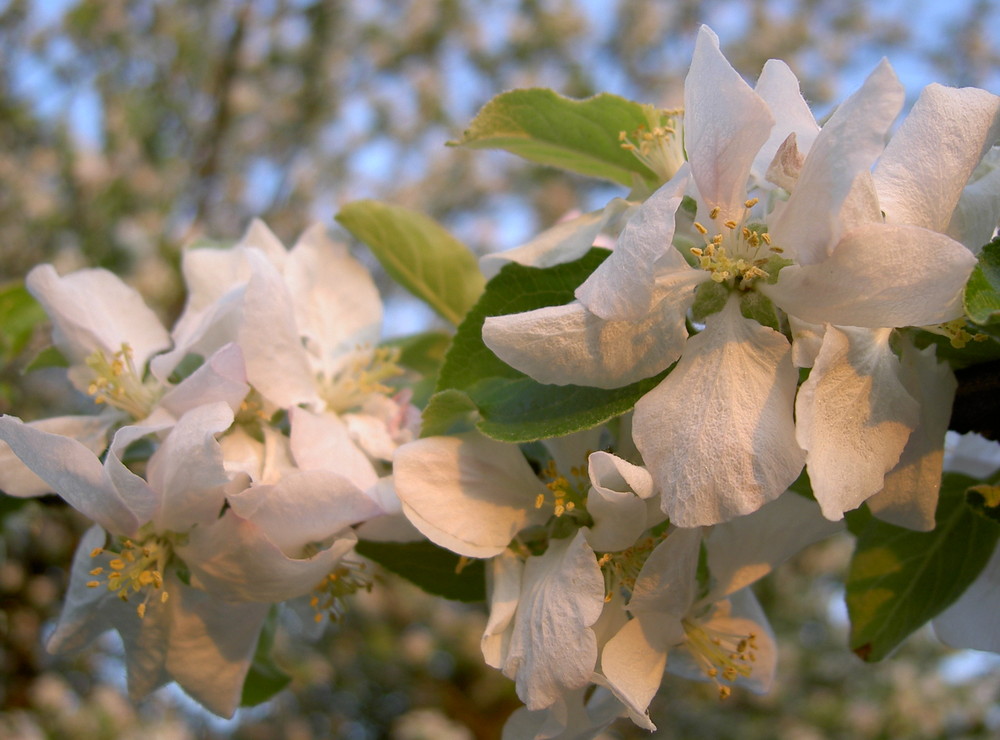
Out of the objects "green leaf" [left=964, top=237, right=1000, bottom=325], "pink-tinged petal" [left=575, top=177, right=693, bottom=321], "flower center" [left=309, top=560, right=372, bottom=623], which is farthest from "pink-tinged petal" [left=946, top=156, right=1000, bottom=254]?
"flower center" [left=309, top=560, right=372, bottom=623]

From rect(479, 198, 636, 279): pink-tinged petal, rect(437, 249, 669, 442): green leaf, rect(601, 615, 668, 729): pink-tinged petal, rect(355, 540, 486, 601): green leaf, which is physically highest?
rect(479, 198, 636, 279): pink-tinged petal

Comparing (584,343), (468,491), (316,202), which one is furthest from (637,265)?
(316,202)

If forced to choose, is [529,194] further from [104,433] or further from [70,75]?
[104,433]

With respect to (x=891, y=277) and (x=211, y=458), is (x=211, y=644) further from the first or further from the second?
(x=891, y=277)

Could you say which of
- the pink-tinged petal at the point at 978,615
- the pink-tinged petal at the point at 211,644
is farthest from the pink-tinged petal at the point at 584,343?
the pink-tinged petal at the point at 978,615

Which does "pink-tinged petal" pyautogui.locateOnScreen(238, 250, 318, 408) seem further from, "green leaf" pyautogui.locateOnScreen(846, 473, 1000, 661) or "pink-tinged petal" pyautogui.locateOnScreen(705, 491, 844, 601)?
"green leaf" pyautogui.locateOnScreen(846, 473, 1000, 661)

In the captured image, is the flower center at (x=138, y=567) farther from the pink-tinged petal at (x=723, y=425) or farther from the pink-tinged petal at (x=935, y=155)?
the pink-tinged petal at (x=935, y=155)

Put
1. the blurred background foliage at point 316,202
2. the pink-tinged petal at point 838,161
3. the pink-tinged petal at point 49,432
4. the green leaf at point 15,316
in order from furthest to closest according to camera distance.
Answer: the blurred background foliage at point 316,202, the green leaf at point 15,316, the pink-tinged petal at point 49,432, the pink-tinged petal at point 838,161
